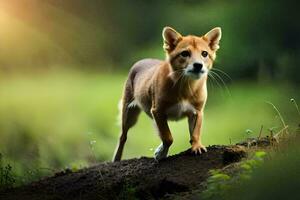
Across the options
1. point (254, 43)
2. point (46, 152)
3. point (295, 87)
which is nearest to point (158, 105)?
point (46, 152)

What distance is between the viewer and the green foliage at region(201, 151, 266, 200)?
5.14m

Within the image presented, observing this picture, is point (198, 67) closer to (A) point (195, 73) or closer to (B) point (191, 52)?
(A) point (195, 73)

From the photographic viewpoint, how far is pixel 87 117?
11.7 metres

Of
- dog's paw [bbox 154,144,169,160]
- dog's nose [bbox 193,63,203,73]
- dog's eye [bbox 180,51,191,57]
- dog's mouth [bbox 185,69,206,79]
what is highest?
dog's eye [bbox 180,51,191,57]

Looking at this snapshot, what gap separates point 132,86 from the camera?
8312 mm

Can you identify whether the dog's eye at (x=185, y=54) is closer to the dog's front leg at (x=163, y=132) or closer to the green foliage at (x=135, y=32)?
the dog's front leg at (x=163, y=132)

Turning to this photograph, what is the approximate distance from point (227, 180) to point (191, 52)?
174 centimetres

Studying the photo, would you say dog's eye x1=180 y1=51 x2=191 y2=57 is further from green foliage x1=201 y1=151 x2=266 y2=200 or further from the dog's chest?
green foliage x1=201 y1=151 x2=266 y2=200

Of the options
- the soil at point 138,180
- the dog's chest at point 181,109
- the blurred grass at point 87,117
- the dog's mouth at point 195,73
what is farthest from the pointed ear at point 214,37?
the blurred grass at point 87,117

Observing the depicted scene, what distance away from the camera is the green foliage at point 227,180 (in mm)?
5137

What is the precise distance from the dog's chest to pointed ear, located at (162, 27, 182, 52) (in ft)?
1.66

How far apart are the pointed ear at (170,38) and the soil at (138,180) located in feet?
3.16

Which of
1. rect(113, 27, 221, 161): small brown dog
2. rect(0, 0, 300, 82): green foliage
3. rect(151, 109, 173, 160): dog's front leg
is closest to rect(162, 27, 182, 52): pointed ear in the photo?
rect(113, 27, 221, 161): small brown dog

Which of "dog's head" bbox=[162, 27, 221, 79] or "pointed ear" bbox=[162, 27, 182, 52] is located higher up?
"pointed ear" bbox=[162, 27, 182, 52]
